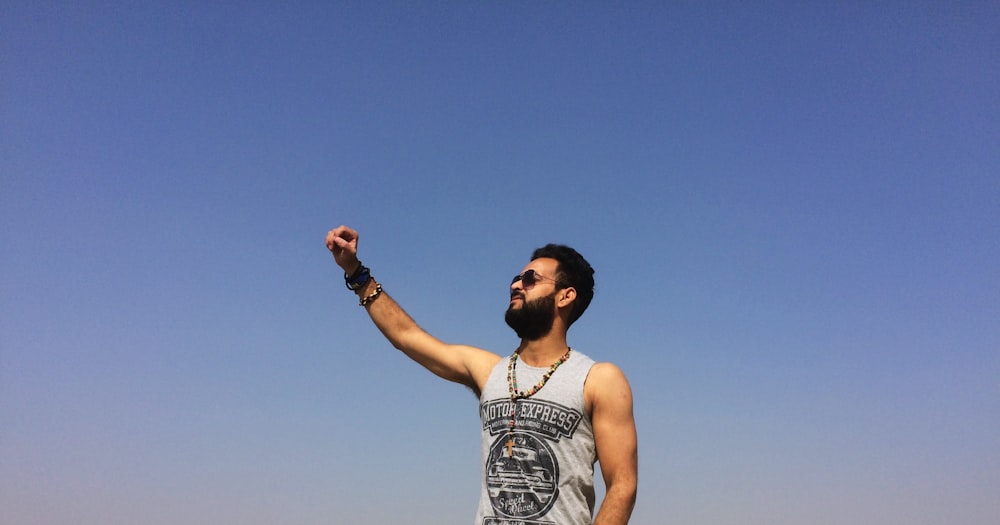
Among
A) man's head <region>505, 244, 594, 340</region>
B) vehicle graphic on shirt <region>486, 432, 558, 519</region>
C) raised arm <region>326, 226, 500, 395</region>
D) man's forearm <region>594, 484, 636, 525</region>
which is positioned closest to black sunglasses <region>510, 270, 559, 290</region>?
man's head <region>505, 244, 594, 340</region>

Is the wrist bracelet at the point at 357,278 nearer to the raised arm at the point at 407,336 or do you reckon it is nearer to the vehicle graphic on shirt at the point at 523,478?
the raised arm at the point at 407,336

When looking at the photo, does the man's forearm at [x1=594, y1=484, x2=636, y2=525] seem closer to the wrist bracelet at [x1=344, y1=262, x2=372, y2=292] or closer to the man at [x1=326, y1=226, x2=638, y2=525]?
the man at [x1=326, y1=226, x2=638, y2=525]

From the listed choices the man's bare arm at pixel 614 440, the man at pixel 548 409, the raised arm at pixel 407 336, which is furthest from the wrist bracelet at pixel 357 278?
the man's bare arm at pixel 614 440

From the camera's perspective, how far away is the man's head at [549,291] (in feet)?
19.3

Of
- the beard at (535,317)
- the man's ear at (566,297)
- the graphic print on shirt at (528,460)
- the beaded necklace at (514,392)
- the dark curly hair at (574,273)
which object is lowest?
the graphic print on shirt at (528,460)

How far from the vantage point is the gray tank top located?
5195 millimetres

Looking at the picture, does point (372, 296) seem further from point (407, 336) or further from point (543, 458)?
point (543, 458)

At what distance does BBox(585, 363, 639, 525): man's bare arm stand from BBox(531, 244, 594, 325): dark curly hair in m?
0.78

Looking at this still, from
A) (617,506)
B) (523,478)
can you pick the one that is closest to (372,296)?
(523,478)

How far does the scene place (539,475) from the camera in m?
5.27

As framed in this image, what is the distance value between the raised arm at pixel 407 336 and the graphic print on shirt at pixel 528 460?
62 centimetres

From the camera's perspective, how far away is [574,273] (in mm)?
6113

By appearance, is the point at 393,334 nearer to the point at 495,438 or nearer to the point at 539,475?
the point at 495,438

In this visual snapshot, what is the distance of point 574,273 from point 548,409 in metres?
1.20
